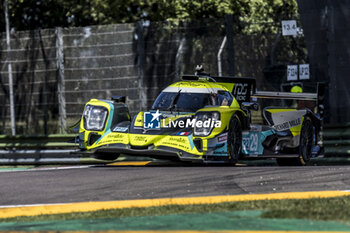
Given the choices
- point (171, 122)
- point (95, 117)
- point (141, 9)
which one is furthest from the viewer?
point (141, 9)

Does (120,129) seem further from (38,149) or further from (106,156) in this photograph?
(38,149)

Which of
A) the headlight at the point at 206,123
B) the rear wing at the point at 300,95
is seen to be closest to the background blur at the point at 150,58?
the rear wing at the point at 300,95

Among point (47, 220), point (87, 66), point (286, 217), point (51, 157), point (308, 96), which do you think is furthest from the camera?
point (87, 66)

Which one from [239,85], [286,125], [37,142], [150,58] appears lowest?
[37,142]

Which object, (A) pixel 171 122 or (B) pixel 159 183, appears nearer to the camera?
(B) pixel 159 183

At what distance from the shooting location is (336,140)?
14.7 meters

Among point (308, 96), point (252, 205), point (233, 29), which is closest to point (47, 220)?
point (252, 205)

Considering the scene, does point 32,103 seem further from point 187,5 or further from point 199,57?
point 187,5

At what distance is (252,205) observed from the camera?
8453 mm

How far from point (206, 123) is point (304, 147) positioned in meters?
2.30

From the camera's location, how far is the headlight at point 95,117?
13.3 metres

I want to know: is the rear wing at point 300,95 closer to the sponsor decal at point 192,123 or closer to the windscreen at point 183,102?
the windscreen at point 183,102

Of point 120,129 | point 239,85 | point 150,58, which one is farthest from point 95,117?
point 150,58

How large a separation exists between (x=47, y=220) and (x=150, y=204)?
1346 mm
